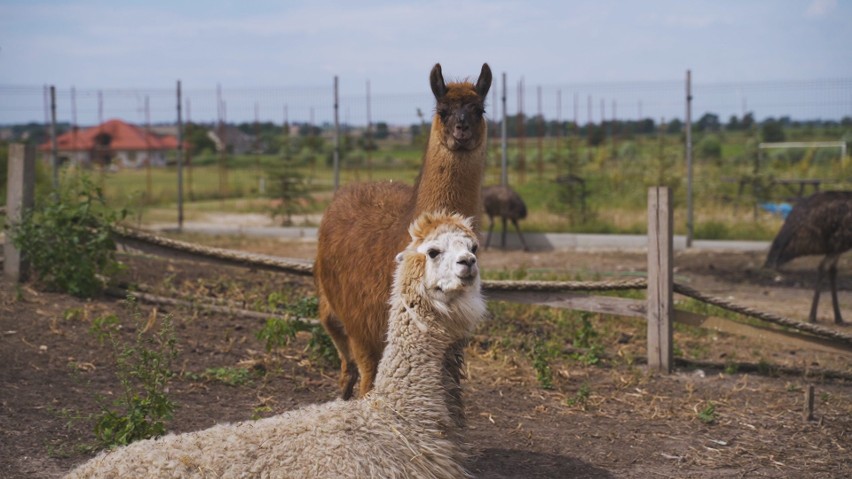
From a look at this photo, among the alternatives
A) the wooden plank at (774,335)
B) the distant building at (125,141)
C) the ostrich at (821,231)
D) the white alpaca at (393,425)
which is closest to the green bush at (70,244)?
the white alpaca at (393,425)

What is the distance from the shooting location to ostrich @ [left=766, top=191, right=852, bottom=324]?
1014cm

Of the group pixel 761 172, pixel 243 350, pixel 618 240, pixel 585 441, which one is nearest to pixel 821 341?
pixel 585 441

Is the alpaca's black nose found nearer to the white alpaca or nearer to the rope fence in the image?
the white alpaca

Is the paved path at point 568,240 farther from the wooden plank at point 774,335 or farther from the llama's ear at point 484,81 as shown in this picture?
the llama's ear at point 484,81

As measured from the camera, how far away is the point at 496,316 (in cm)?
834

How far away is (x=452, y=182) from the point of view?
511cm

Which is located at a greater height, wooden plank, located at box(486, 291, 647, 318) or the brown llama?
the brown llama

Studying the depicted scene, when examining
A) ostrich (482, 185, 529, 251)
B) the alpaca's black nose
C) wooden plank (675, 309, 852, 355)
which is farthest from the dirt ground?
ostrich (482, 185, 529, 251)

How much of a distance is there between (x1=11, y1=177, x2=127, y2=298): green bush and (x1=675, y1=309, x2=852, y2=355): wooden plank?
5.05m

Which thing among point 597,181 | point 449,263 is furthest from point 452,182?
point 597,181

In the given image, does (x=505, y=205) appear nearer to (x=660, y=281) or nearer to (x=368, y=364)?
(x=660, y=281)

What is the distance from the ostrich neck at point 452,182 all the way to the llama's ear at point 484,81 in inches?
20.2

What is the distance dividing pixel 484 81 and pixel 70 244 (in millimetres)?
4333

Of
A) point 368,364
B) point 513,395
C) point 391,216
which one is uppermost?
point 391,216
